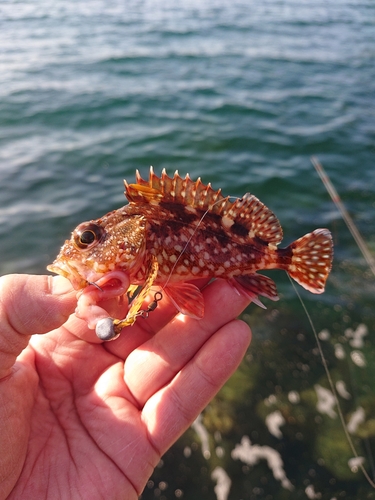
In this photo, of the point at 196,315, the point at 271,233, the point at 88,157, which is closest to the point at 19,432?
the point at 196,315

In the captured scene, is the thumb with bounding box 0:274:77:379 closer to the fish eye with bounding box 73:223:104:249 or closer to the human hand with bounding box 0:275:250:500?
the human hand with bounding box 0:275:250:500

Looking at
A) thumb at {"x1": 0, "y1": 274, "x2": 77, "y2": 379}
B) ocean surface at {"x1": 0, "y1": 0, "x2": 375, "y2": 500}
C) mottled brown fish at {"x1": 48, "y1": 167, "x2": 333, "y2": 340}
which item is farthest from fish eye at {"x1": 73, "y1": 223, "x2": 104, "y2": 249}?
ocean surface at {"x1": 0, "y1": 0, "x2": 375, "y2": 500}

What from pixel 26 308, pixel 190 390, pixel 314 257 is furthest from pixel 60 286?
pixel 314 257

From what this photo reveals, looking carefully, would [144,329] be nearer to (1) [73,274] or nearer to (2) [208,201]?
(1) [73,274]

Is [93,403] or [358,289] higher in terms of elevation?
[93,403]

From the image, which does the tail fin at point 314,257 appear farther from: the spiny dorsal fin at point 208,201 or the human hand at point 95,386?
the human hand at point 95,386

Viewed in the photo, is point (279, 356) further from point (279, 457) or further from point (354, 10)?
point (354, 10)
